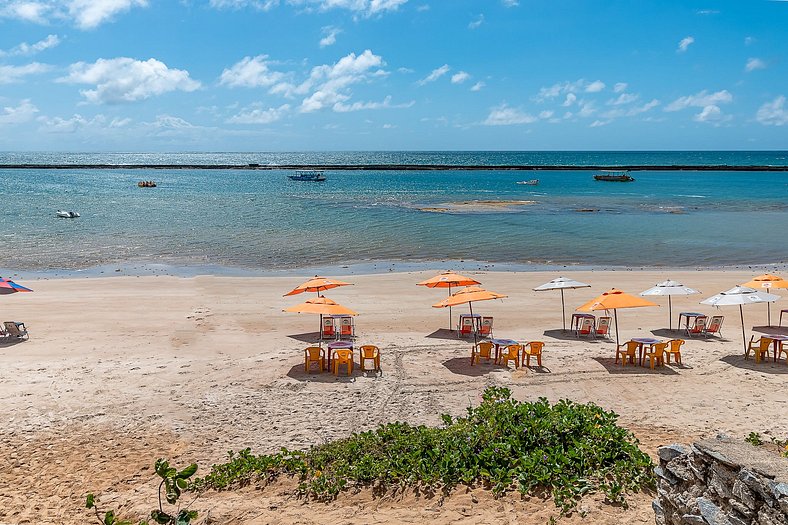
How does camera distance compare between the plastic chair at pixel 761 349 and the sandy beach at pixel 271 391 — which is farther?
the plastic chair at pixel 761 349

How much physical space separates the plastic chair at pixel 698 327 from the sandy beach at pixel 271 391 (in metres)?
0.58

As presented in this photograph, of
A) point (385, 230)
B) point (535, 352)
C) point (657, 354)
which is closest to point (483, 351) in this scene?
point (535, 352)

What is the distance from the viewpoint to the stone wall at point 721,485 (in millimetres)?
5359

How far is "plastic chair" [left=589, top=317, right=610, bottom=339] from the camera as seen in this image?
17.2 m

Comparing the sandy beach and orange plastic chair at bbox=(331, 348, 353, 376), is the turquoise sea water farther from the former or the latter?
orange plastic chair at bbox=(331, 348, 353, 376)

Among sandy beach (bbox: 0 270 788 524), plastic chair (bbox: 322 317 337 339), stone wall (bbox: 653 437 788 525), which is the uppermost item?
stone wall (bbox: 653 437 788 525)

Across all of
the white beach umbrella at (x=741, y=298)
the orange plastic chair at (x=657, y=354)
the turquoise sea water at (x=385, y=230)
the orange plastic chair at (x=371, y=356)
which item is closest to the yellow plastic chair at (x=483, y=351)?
the orange plastic chair at (x=371, y=356)

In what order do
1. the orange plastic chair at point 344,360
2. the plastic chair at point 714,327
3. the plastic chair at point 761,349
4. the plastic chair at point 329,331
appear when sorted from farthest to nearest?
the plastic chair at point 714,327 → the plastic chair at point 329,331 → the plastic chair at point 761,349 → the orange plastic chair at point 344,360

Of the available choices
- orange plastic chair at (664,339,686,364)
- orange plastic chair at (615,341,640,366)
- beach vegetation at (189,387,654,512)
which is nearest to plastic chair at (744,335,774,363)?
orange plastic chair at (664,339,686,364)

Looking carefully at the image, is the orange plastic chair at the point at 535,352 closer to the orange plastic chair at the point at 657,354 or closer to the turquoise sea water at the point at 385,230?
the orange plastic chair at the point at 657,354

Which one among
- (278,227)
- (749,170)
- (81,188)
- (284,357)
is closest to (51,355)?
(284,357)

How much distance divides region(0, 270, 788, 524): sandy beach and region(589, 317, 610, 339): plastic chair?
1.65 feet

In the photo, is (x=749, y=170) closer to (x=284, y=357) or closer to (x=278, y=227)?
(x=278, y=227)

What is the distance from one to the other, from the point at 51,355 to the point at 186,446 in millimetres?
6846
